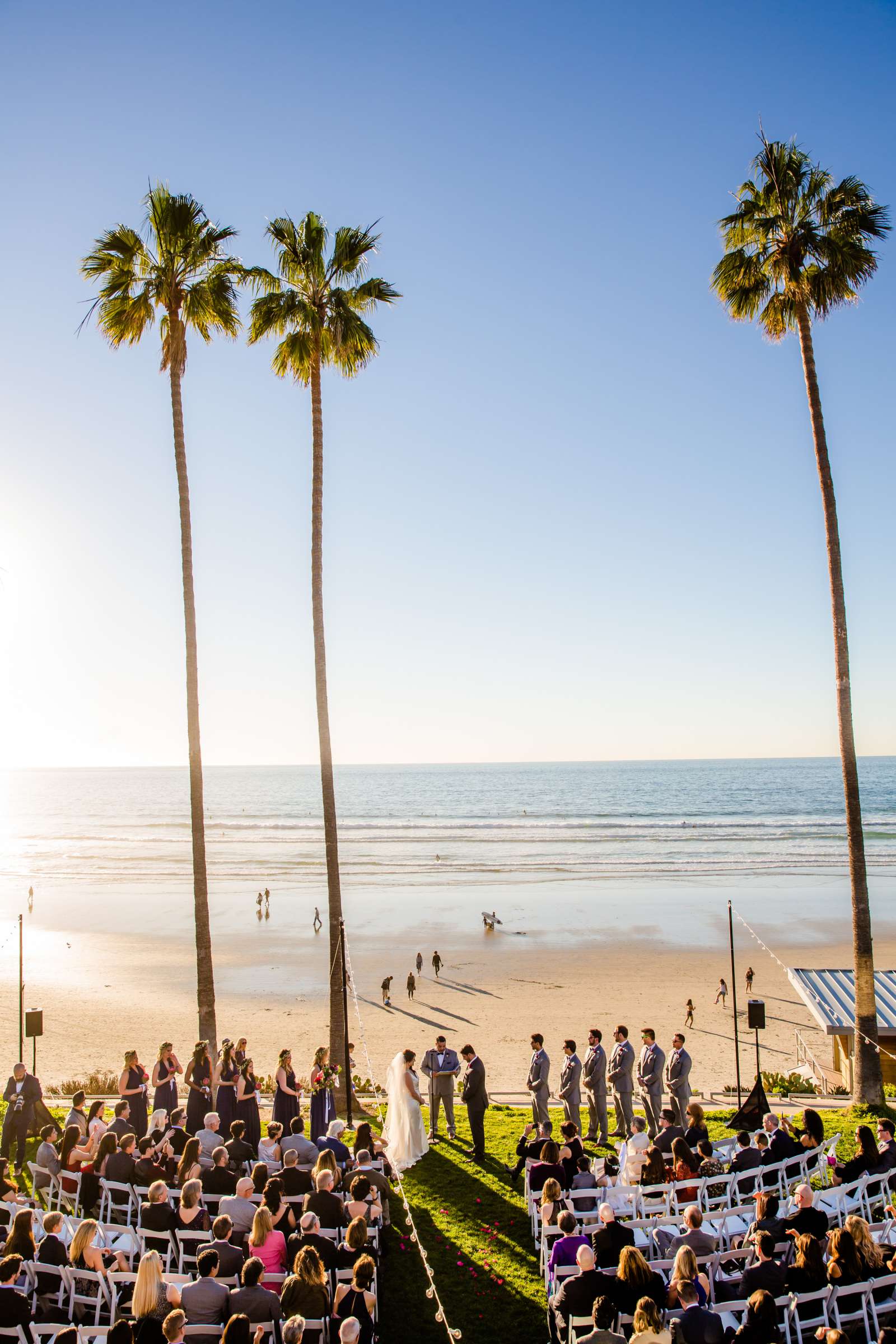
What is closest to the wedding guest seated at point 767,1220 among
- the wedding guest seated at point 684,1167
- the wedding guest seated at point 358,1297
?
the wedding guest seated at point 684,1167

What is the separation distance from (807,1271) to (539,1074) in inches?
243

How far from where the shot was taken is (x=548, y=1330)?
7.39 metres

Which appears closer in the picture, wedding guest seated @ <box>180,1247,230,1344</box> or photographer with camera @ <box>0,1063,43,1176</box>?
wedding guest seated @ <box>180,1247,230,1344</box>

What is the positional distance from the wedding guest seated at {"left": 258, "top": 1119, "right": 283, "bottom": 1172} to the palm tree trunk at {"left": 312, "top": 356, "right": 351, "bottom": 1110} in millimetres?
3512

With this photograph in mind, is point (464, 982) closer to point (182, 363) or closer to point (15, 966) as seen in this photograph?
point (15, 966)

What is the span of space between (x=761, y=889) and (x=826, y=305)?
3697 cm

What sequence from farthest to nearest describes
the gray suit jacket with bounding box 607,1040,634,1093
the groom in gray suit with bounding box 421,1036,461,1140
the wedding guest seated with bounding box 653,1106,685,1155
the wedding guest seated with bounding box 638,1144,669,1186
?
1. the groom in gray suit with bounding box 421,1036,461,1140
2. the gray suit jacket with bounding box 607,1040,634,1093
3. the wedding guest seated with bounding box 653,1106,685,1155
4. the wedding guest seated with bounding box 638,1144,669,1186

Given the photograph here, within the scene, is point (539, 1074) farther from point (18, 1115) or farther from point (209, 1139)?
point (18, 1115)

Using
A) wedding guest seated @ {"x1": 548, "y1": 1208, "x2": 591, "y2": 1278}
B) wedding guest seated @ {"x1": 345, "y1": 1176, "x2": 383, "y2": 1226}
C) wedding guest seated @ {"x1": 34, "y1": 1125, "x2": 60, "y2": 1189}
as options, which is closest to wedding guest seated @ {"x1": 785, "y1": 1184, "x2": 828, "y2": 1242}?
wedding guest seated @ {"x1": 548, "y1": 1208, "x2": 591, "y2": 1278}

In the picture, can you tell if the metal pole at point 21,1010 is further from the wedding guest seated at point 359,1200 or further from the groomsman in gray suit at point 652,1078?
the groomsman in gray suit at point 652,1078

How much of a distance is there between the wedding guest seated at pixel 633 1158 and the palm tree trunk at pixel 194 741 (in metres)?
6.96

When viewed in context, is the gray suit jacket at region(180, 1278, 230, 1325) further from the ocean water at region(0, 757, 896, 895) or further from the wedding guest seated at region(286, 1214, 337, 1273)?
the ocean water at region(0, 757, 896, 895)

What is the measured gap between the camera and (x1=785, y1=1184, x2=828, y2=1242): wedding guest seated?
23.9ft

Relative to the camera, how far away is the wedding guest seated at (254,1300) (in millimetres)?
6160
